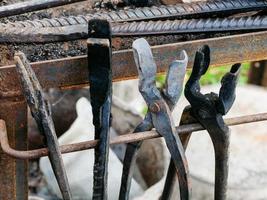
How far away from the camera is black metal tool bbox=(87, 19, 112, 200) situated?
766 mm

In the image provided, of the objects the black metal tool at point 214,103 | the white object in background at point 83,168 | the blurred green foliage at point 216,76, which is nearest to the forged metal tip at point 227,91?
the black metal tool at point 214,103

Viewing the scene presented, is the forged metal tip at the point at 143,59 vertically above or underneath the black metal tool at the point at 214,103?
above

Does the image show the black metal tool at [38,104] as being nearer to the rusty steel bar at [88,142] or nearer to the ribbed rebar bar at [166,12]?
the rusty steel bar at [88,142]

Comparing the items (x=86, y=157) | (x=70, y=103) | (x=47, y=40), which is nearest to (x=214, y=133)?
(x=47, y=40)

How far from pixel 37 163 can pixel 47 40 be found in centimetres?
118

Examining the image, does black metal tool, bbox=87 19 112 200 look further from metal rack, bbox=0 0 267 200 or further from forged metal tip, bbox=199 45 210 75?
forged metal tip, bbox=199 45 210 75

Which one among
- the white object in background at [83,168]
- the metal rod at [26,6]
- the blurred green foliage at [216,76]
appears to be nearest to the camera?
the metal rod at [26,6]

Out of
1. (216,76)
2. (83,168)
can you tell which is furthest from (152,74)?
(216,76)

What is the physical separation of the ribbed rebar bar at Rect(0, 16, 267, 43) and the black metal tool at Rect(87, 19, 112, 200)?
6 cm

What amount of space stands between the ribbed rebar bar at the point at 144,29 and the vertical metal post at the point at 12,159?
10 cm

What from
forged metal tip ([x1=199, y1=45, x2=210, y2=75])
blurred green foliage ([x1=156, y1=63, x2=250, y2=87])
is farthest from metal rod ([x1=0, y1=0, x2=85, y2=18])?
blurred green foliage ([x1=156, y1=63, x2=250, y2=87])

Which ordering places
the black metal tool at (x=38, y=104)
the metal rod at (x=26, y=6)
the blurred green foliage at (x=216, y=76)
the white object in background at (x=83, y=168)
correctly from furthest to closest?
the blurred green foliage at (x=216, y=76)
the white object in background at (x=83, y=168)
the metal rod at (x=26, y=6)
the black metal tool at (x=38, y=104)

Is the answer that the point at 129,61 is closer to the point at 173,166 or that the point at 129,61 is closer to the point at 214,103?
the point at 214,103

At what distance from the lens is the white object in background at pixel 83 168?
1.52 meters
